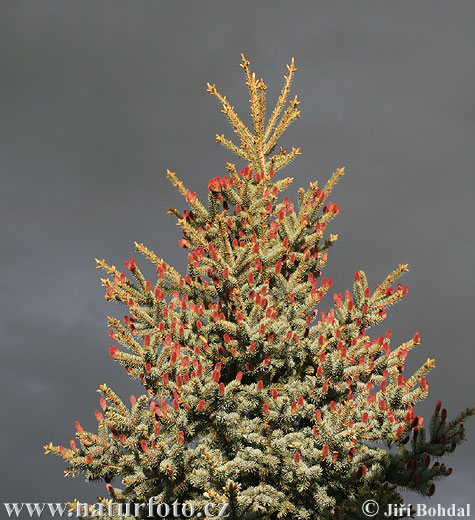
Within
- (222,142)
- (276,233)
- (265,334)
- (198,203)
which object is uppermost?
(222,142)

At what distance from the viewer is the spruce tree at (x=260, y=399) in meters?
8.16

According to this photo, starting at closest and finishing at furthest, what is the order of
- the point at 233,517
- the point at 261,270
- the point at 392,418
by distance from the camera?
1. the point at 233,517
2. the point at 392,418
3. the point at 261,270

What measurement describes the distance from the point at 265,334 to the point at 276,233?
2562mm

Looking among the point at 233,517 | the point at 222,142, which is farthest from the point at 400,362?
the point at 222,142

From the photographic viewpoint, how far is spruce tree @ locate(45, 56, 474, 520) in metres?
8.16

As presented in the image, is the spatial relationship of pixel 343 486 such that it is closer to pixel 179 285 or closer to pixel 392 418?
pixel 392 418

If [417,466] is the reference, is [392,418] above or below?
above

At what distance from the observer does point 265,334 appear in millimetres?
8945

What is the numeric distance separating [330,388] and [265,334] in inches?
60.5

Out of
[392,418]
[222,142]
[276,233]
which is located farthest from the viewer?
[222,142]

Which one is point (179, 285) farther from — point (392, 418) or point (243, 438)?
point (392, 418)

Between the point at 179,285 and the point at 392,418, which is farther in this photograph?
the point at 179,285

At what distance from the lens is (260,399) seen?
30.3ft

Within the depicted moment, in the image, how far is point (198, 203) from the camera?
435 inches
